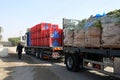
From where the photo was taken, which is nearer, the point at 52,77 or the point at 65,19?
the point at 52,77

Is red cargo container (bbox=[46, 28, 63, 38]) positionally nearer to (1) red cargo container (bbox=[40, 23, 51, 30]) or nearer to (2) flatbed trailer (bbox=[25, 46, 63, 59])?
(2) flatbed trailer (bbox=[25, 46, 63, 59])

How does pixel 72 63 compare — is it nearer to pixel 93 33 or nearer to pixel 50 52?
pixel 93 33

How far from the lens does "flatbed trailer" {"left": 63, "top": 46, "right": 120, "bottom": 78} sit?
28.1 feet

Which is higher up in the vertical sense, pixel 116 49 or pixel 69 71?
pixel 116 49

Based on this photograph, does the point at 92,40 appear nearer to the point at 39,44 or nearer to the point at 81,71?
the point at 81,71

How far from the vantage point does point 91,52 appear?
34.0 feet

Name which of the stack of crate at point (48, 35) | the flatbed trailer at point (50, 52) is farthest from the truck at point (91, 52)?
the stack of crate at point (48, 35)

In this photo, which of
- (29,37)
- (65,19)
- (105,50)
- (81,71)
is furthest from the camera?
(29,37)

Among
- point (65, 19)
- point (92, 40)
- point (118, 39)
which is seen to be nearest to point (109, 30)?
point (118, 39)

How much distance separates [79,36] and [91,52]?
4.58 feet

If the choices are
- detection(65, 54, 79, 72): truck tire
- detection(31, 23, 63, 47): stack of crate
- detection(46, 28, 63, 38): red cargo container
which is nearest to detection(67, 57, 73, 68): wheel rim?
detection(65, 54, 79, 72): truck tire

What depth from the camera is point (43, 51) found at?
1912 centimetres

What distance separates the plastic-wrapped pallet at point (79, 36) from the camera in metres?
11.2

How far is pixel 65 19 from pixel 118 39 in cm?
683
